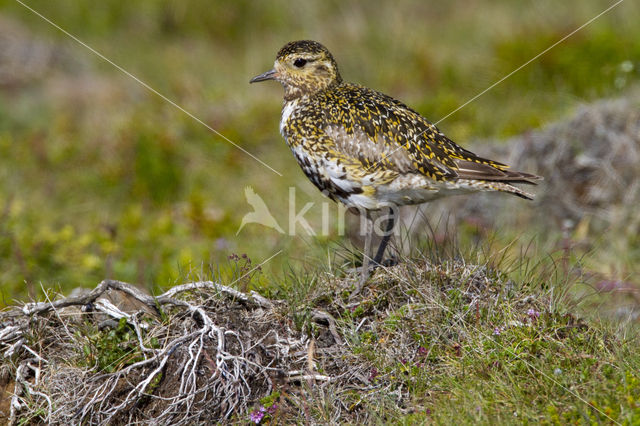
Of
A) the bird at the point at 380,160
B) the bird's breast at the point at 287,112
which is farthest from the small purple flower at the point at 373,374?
the bird's breast at the point at 287,112

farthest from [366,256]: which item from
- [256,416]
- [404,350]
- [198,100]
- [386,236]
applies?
[198,100]

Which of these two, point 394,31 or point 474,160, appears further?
point 394,31

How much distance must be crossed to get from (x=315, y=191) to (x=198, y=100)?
16.0 ft

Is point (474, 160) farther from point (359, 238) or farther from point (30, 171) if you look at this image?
point (30, 171)

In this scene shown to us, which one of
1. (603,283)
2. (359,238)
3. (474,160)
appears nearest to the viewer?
(474,160)

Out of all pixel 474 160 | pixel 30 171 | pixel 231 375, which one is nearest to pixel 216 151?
pixel 30 171

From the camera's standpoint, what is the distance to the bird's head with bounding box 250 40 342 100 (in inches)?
237

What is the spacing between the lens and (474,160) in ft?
18.1

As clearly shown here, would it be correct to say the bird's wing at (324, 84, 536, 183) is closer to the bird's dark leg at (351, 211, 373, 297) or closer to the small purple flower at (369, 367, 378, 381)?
the bird's dark leg at (351, 211, 373, 297)

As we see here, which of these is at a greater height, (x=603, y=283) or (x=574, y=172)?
(x=574, y=172)

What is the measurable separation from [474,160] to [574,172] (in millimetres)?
3760

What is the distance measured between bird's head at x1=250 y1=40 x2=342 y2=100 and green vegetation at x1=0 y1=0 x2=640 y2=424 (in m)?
1.40

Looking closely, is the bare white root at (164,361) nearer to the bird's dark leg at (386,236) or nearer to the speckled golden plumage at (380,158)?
the bird's dark leg at (386,236)

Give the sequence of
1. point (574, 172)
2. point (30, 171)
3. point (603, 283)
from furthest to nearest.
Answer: point (30, 171)
point (574, 172)
point (603, 283)
